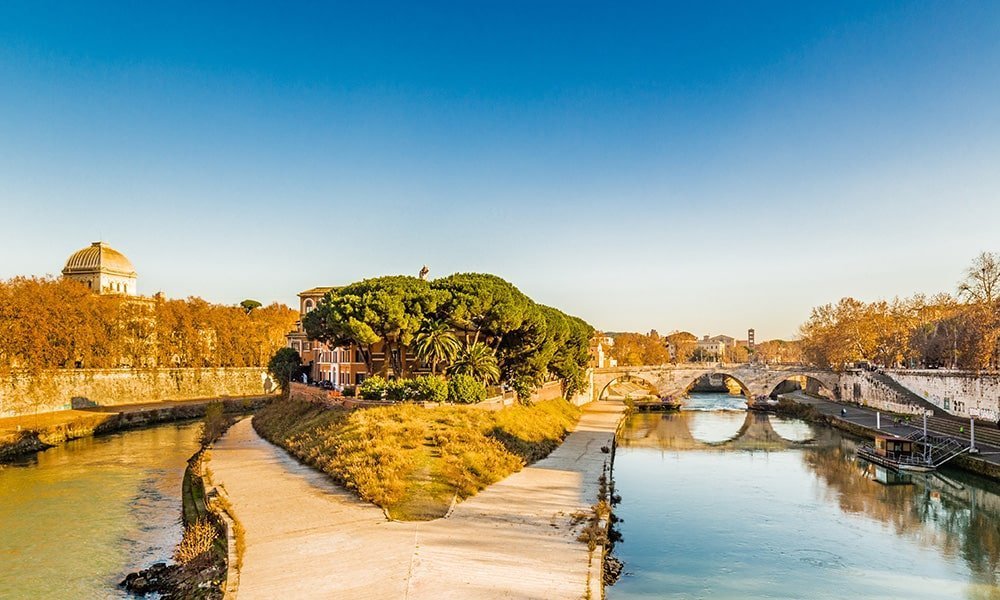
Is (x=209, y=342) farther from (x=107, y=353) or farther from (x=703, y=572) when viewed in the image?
(x=703, y=572)

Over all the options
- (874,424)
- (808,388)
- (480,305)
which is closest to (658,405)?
(874,424)

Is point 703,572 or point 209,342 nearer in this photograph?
point 703,572

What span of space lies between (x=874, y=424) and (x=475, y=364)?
3189 cm

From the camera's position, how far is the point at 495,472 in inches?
1041

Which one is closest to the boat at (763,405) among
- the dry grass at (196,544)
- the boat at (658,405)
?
the boat at (658,405)

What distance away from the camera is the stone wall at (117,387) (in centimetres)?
4884

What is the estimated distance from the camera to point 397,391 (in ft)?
Result: 116

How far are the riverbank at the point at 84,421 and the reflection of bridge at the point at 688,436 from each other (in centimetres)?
3723

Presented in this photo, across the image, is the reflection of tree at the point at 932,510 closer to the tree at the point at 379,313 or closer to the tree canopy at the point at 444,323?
the tree canopy at the point at 444,323

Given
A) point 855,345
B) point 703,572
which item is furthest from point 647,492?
point 855,345

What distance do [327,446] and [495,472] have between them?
767 centimetres

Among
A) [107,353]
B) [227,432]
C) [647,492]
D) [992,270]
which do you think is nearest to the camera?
[647,492]

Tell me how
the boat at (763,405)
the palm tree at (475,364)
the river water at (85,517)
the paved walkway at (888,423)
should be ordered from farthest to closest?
the boat at (763,405)
the palm tree at (475,364)
the paved walkway at (888,423)
the river water at (85,517)

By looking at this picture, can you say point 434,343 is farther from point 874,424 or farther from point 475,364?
point 874,424
